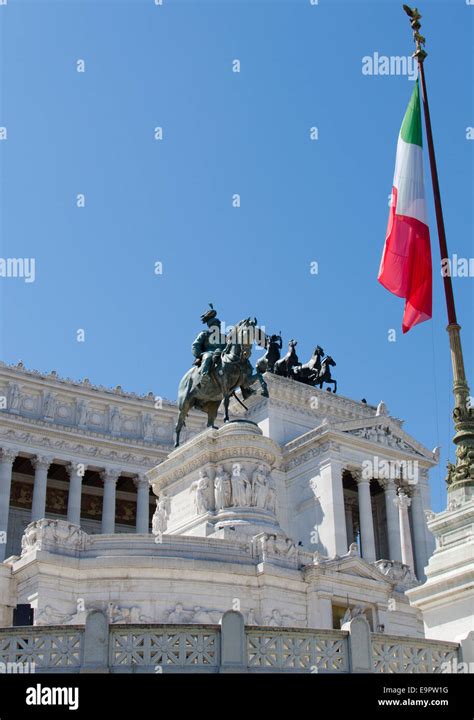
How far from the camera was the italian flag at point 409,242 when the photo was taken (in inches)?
746

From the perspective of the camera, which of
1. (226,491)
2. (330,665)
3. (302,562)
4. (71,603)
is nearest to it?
(330,665)

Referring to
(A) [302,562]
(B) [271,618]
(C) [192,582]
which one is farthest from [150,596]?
(A) [302,562]

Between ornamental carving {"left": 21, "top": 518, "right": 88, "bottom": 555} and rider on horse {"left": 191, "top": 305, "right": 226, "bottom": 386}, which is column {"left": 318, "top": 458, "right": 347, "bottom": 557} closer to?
rider on horse {"left": 191, "top": 305, "right": 226, "bottom": 386}

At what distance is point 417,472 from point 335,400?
8844 mm

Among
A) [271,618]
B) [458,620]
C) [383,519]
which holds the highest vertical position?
[383,519]

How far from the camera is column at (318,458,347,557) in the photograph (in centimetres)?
5362

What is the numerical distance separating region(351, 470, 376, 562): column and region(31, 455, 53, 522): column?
19071 mm

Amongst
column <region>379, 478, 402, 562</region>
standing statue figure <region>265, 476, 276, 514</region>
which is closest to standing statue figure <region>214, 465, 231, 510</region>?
standing statue figure <region>265, 476, 276, 514</region>

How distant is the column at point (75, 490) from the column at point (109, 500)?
5.19ft

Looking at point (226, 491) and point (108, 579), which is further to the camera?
point (226, 491)

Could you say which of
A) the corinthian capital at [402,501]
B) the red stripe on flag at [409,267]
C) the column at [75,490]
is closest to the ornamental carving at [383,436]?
the corinthian capital at [402,501]

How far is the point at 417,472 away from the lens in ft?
203
